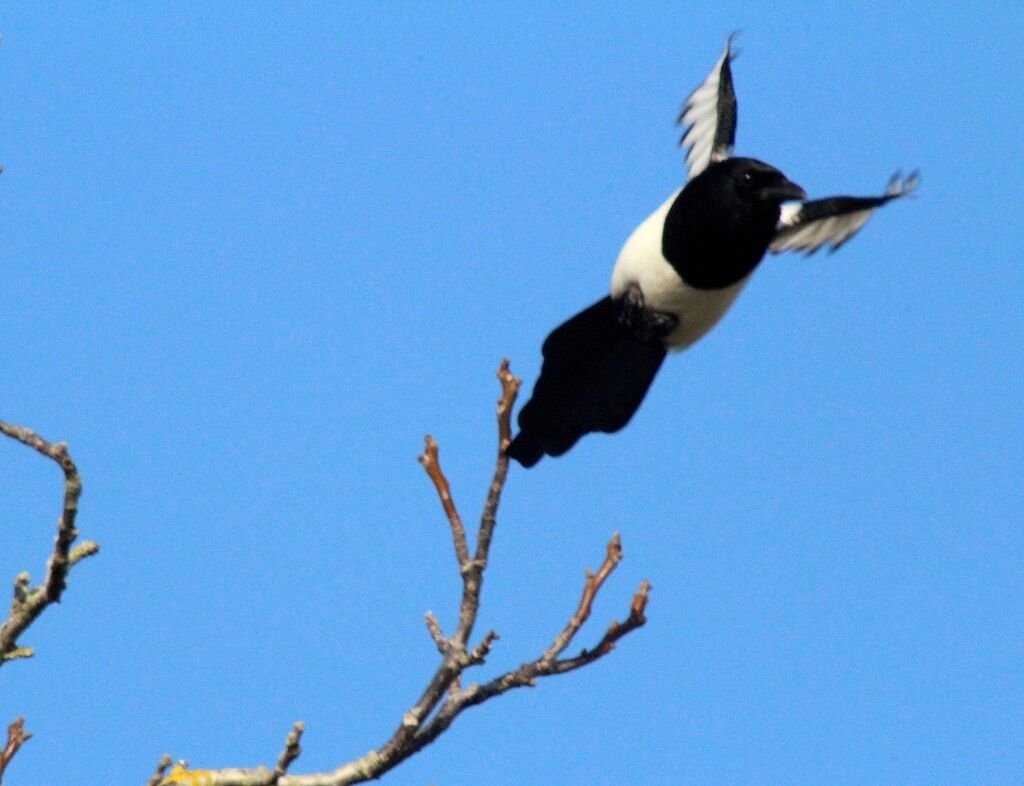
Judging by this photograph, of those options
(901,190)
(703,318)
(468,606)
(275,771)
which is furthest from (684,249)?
(275,771)

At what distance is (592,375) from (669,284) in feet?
1.24

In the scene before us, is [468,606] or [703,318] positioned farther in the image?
[703,318]

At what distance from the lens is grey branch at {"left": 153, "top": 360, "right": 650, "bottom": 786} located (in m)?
2.54

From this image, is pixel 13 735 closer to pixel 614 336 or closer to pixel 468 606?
pixel 468 606

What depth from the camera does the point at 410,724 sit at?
254 cm

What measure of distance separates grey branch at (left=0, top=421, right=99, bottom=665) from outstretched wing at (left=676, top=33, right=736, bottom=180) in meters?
3.00

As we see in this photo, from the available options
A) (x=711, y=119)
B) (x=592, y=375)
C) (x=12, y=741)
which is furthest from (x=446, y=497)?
(x=711, y=119)

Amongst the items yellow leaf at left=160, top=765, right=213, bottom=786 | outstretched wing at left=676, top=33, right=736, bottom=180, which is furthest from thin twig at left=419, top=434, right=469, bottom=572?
outstretched wing at left=676, top=33, right=736, bottom=180

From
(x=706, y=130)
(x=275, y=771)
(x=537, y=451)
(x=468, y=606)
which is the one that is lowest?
(x=275, y=771)

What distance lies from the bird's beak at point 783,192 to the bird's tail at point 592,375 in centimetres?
64

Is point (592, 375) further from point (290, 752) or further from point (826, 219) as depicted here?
point (290, 752)

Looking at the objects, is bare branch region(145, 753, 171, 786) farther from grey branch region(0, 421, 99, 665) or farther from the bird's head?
the bird's head

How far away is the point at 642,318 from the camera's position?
14.6 ft

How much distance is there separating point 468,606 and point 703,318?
6.55 feet
